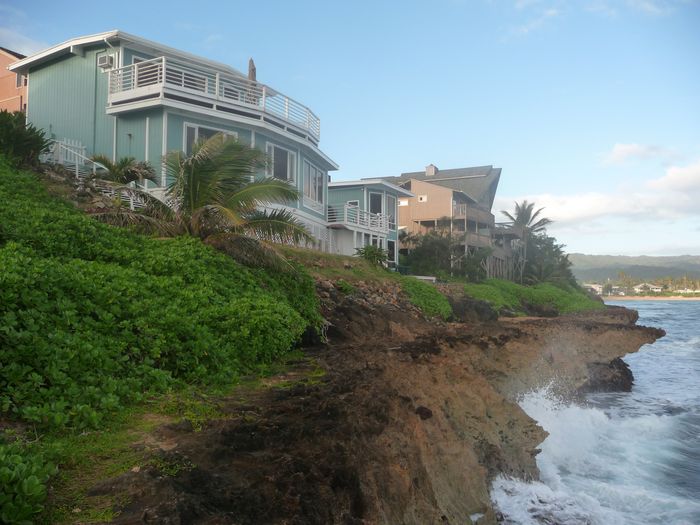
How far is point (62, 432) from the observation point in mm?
4629

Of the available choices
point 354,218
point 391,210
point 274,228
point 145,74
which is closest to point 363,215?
point 354,218

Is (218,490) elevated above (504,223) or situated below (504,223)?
below

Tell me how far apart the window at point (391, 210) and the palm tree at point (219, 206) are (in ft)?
77.5

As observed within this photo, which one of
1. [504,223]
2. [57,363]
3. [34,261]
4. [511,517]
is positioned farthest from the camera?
[504,223]

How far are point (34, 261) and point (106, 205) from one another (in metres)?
6.71

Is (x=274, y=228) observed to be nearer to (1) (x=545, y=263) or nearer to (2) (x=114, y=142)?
(2) (x=114, y=142)

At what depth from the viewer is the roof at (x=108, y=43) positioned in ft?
69.6

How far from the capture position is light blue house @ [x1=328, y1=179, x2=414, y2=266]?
29797 millimetres

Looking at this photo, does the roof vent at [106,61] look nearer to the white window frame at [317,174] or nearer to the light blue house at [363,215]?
the white window frame at [317,174]

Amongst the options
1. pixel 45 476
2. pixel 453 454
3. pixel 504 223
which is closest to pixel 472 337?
pixel 453 454

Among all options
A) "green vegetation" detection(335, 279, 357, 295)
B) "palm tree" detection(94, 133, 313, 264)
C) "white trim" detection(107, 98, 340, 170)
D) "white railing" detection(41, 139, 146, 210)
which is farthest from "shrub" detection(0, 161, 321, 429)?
"white trim" detection(107, 98, 340, 170)

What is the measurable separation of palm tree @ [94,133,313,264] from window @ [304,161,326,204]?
44.4ft

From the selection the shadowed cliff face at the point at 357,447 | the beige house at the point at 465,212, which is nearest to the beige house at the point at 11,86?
the beige house at the point at 465,212

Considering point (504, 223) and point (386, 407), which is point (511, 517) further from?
point (504, 223)
